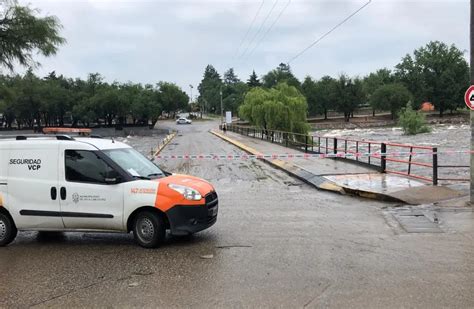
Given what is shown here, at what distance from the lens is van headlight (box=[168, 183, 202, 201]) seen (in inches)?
294

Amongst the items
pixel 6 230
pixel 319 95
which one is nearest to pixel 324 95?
pixel 319 95

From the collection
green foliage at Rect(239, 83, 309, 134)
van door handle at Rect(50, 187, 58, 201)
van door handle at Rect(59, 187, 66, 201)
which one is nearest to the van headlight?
van door handle at Rect(59, 187, 66, 201)

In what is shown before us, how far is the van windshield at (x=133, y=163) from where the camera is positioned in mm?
7797

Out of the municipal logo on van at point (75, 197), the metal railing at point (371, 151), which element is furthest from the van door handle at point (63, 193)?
the metal railing at point (371, 151)

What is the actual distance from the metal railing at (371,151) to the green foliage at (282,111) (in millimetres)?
1156

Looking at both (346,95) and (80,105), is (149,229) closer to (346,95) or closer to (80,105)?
(80,105)

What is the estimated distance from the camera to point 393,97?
379ft

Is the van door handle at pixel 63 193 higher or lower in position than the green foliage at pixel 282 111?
lower

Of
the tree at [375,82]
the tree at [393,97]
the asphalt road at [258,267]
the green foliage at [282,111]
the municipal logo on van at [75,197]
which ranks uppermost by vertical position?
the tree at [375,82]

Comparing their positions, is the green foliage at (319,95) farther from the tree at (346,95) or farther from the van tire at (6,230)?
the van tire at (6,230)

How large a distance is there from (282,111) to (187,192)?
131 ft

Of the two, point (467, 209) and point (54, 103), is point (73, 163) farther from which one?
point (54, 103)

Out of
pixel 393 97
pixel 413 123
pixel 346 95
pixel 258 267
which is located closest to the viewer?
pixel 258 267

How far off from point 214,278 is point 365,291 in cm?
178
